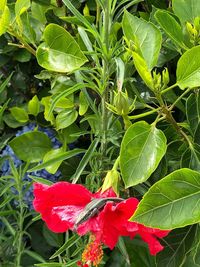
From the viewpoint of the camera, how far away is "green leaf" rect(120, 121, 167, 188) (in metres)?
0.67

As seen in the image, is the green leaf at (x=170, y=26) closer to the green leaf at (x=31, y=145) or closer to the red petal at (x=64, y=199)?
the red petal at (x=64, y=199)

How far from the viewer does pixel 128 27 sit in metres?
0.74

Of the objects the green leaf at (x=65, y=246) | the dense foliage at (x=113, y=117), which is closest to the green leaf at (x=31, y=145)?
the dense foliage at (x=113, y=117)

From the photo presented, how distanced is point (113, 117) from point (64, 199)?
0.60ft

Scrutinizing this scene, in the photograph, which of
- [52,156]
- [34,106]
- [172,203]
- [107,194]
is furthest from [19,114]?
[172,203]

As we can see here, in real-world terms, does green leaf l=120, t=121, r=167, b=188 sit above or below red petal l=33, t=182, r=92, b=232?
above

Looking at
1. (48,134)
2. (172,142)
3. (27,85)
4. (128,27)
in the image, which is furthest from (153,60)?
(27,85)

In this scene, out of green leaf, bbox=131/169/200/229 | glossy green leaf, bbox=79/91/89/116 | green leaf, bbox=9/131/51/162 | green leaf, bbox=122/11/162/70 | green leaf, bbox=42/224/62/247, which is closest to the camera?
green leaf, bbox=131/169/200/229

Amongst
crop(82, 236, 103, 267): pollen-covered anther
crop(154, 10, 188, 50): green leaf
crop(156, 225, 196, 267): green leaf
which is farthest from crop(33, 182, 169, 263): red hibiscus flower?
crop(154, 10, 188, 50): green leaf

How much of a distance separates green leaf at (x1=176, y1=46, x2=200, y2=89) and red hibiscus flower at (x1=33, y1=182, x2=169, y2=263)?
0.15 m

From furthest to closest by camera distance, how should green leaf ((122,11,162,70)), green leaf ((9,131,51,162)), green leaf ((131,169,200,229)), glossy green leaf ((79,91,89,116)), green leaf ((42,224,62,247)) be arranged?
green leaf ((42,224,62,247)), green leaf ((9,131,51,162)), glossy green leaf ((79,91,89,116)), green leaf ((122,11,162,70)), green leaf ((131,169,200,229))

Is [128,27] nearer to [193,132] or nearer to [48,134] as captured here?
[193,132]

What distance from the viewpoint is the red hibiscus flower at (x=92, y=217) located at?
664 millimetres

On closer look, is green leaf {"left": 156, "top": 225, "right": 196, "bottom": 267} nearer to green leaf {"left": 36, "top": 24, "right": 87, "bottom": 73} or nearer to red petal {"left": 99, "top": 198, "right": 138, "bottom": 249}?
red petal {"left": 99, "top": 198, "right": 138, "bottom": 249}
